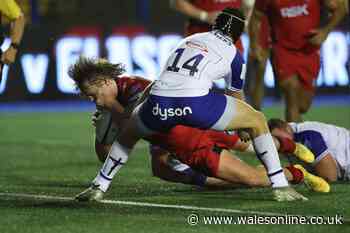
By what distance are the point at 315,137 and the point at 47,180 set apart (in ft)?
8.26

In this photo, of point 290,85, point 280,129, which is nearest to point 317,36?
point 290,85

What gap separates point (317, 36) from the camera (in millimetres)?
13047

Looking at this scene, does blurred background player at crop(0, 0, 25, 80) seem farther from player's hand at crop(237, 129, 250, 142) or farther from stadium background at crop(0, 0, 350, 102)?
stadium background at crop(0, 0, 350, 102)

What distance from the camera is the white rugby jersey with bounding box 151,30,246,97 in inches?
339

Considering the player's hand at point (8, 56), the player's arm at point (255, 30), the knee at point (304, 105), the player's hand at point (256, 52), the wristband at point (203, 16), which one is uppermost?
the wristband at point (203, 16)

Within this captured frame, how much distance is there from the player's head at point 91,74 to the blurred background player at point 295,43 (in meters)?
4.29

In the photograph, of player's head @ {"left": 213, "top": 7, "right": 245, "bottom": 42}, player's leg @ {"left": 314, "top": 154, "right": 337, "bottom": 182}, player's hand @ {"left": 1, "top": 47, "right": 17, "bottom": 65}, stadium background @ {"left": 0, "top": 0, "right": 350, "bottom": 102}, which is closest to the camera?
player's head @ {"left": 213, "top": 7, "right": 245, "bottom": 42}

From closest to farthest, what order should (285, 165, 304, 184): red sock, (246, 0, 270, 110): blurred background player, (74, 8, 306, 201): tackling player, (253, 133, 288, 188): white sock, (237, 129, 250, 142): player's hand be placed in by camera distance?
(74, 8, 306, 201): tackling player
(253, 133, 288, 188): white sock
(237, 129, 250, 142): player's hand
(285, 165, 304, 184): red sock
(246, 0, 270, 110): blurred background player

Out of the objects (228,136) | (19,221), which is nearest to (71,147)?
(228,136)

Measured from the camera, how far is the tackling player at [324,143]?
33.7 feet

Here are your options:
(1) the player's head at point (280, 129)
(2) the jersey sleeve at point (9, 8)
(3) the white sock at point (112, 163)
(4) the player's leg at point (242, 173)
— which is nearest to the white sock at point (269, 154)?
(4) the player's leg at point (242, 173)

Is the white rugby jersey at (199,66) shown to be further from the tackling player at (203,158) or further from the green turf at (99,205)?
the green turf at (99,205)

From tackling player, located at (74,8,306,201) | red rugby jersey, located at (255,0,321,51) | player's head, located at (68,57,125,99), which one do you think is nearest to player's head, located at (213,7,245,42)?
tackling player, located at (74,8,306,201)

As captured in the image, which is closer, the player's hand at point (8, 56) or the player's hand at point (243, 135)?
the player's hand at point (243, 135)
